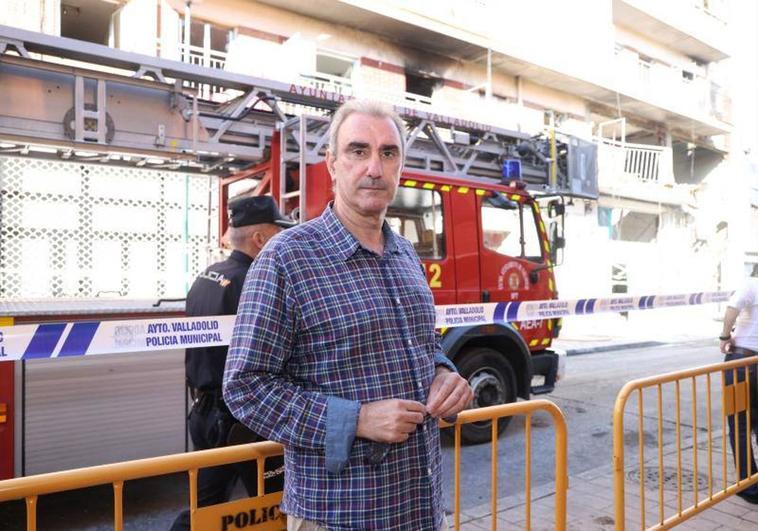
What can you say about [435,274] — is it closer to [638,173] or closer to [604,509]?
[604,509]

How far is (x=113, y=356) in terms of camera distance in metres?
3.88

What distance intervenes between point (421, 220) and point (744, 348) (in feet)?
8.74

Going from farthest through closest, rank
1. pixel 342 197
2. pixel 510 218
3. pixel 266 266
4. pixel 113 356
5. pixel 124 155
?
pixel 510 218, pixel 124 155, pixel 113 356, pixel 342 197, pixel 266 266

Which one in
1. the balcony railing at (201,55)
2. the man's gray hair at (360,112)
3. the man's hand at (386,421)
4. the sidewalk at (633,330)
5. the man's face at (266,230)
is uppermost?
the balcony railing at (201,55)

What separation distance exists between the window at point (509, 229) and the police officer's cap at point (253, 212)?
2951 millimetres

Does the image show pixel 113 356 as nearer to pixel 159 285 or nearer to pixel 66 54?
pixel 66 54

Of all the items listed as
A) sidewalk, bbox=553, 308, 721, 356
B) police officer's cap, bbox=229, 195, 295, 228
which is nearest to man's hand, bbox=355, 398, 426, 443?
police officer's cap, bbox=229, 195, 295, 228

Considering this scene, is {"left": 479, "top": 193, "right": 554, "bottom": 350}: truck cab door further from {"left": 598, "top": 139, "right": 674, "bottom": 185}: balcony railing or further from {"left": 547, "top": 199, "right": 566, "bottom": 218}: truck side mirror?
{"left": 598, "top": 139, "right": 674, "bottom": 185}: balcony railing

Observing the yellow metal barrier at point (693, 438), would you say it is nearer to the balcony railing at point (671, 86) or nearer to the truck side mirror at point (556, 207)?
the truck side mirror at point (556, 207)

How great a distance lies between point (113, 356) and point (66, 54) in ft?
7.17

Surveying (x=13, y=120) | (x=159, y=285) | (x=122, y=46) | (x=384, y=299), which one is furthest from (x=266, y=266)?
(x=122, y=46)

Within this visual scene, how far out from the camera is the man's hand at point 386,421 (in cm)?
144

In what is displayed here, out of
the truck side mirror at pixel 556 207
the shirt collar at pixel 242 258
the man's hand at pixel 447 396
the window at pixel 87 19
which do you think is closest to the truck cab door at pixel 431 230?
the truck side mirror at pixel 556 207

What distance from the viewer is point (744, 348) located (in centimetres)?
441
